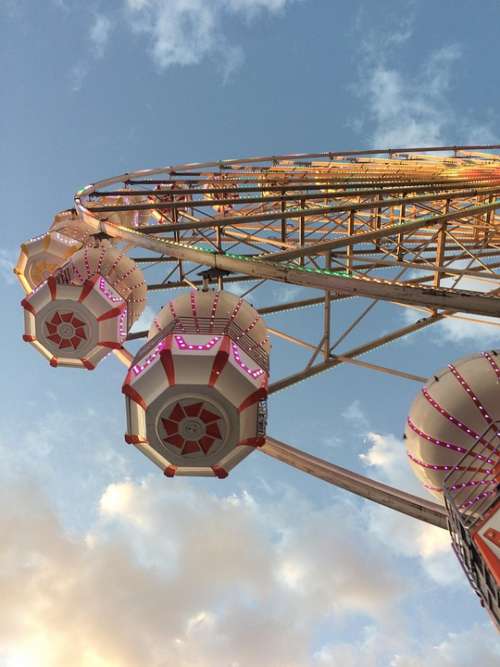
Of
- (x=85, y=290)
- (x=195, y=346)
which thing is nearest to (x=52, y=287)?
(x=85, y=290)

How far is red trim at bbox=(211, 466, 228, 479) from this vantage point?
33.7 feet

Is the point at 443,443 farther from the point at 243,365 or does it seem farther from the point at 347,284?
the point at 243,365

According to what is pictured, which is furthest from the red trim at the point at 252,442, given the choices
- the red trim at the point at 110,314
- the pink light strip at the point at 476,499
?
the red trim at the point at 110,314

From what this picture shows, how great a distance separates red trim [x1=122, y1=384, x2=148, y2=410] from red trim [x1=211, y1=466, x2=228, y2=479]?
6.73ft

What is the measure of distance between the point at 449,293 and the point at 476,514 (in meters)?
3.56

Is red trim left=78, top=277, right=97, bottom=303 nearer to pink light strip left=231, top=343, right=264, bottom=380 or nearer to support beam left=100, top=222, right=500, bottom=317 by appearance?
support beam left=100, top=222, right=500, bottom=317

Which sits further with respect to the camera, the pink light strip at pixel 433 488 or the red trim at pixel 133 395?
the pink light strip at pixel 433 488

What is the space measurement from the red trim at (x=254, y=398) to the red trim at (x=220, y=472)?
63.3 inches

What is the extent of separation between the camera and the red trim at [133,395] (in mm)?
9570

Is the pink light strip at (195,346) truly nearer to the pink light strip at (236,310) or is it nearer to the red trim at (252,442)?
the pink light strip at (236,310)

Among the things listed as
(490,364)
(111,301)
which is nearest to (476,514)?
(490,364)

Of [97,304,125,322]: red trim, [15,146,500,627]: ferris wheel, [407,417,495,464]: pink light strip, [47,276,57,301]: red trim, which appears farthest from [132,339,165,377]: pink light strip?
[407,417,495,464]: pink light strip

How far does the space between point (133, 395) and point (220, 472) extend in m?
2.48

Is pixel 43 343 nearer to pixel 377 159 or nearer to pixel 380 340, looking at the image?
pixel 380 340
